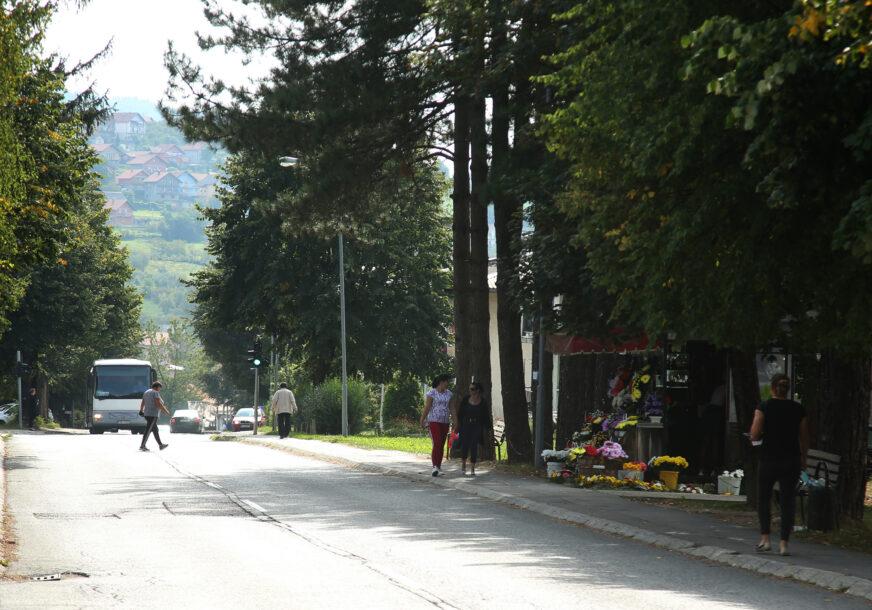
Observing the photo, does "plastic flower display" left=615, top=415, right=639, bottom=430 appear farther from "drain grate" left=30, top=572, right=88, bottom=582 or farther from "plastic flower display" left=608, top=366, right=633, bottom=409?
"drain grate" left=30, top=572, right=88, bottom=582

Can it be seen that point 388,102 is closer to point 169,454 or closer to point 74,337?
point 169,454

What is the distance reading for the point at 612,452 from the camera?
20.0 meters

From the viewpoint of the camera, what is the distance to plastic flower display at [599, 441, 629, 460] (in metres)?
19.9

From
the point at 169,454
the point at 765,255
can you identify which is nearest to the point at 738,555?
the point at 765,255

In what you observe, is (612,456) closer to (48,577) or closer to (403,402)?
(48,577)

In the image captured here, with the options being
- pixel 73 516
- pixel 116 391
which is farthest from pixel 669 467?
pixel 116 391

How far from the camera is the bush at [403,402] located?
55406mm

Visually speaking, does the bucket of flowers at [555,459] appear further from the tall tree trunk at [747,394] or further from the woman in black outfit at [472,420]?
the tall tree trunk at [747,394]

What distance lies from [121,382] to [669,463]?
34838 mm

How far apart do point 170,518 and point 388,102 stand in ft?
38.0

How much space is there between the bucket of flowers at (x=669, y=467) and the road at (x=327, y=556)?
3.55 metres

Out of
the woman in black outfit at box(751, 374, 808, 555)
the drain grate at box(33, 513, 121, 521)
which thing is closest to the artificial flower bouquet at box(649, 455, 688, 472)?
the woman in black outfit at box(751, 374, 808, 555)

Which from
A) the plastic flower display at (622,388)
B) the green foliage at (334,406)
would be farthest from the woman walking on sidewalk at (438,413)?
the green foliage at (334,406)

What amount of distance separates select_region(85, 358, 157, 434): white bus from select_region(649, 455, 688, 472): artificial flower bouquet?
33774 millimetres
